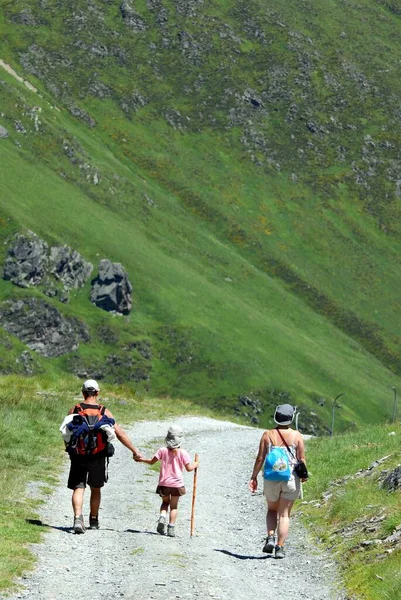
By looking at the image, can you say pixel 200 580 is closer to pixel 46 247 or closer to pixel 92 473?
pixel 92 473

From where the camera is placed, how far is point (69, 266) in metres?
192

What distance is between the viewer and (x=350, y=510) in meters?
20.6

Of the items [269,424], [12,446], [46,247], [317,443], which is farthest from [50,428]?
[46,247]

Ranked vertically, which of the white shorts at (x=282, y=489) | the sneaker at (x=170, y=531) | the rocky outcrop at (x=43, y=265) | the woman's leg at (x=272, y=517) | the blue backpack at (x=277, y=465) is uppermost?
the blue backpack at (x=277, y=465)

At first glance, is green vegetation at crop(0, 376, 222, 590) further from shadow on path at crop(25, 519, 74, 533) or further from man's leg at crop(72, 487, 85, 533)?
man's leg at crop(72, 487, 85, 533)

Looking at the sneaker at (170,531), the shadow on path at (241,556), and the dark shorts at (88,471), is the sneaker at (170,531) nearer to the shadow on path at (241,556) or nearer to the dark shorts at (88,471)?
the shadow on path at (241,556)

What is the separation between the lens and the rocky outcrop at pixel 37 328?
596 ft

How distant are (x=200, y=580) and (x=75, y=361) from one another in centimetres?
16823

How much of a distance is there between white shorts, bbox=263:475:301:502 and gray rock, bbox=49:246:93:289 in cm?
17582

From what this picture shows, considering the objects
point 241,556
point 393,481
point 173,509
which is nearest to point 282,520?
point 241,556

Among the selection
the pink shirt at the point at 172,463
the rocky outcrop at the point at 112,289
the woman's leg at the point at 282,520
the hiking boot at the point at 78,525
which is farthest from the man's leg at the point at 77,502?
the rocky outcrop at the point at 112,289

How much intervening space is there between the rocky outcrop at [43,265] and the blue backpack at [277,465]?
17105 centimetres

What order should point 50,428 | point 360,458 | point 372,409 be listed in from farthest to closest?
point 372,409 < point 50,428 < point 360,458

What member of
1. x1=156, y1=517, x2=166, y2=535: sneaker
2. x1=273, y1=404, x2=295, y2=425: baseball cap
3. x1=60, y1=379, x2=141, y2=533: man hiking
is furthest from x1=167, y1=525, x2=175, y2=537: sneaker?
x1=273, y1=404, x2=295, y2=425: baseball cap
